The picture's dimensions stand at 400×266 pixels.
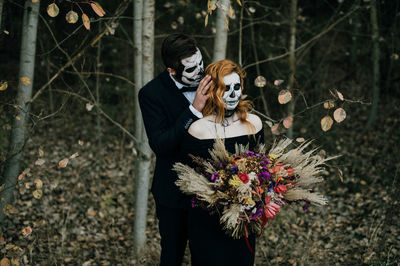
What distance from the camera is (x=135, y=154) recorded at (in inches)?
181

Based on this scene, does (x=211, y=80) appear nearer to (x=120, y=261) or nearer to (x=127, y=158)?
(x=120, y=261)

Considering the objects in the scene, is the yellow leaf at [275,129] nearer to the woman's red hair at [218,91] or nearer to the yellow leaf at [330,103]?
the yellow leaf at [330,103]

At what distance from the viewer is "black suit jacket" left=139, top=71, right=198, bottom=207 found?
2.48m

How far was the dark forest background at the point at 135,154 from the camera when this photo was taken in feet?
12.5

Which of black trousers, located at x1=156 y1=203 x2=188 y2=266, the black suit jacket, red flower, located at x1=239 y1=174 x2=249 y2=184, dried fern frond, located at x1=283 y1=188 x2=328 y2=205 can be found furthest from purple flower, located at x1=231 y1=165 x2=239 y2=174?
black trousers, located at x1=156 y1=203 x2=188 y2=266

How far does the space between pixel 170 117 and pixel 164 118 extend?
0.17ft

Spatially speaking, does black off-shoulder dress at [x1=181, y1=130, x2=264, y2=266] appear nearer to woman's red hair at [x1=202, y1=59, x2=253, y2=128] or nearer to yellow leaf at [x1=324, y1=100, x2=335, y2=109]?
woman's red hair at [x1=202, y1=59, x2=253, y2=128]

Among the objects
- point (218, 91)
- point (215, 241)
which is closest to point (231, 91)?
point (218, 91)

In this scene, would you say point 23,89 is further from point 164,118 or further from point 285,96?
point 285,96

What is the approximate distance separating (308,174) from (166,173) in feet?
3.32

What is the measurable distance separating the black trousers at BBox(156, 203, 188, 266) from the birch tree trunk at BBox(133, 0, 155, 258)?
1.21 meters

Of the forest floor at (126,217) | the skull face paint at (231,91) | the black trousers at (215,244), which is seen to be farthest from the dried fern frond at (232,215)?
the forest floor at (126,217)

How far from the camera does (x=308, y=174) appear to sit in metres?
2.26

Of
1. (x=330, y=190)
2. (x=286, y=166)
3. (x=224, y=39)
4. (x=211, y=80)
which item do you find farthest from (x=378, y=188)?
(x=211, y=80)
